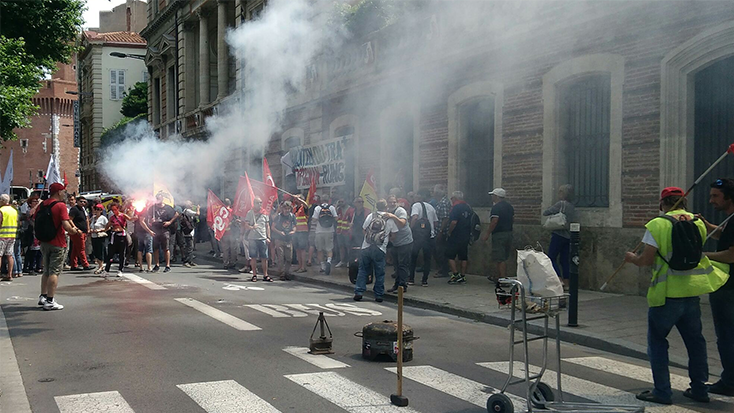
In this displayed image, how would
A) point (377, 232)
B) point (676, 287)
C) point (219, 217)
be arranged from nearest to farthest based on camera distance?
point (676, 287), point (377, 232), point (219, 217)

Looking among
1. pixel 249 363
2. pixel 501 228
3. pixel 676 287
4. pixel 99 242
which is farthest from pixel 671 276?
pixel 99 242

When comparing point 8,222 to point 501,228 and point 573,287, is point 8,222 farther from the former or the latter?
point 573,287

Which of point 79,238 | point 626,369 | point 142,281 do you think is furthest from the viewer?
point 79,238

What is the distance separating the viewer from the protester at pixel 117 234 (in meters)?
14.4

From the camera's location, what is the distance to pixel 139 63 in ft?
167

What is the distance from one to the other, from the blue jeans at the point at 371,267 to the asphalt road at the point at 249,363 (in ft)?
1.51

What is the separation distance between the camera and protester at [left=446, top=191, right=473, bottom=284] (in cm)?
1227

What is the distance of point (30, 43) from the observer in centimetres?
2230

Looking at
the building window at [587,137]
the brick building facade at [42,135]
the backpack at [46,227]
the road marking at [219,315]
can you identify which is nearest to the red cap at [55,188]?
the backpack at [46,227]

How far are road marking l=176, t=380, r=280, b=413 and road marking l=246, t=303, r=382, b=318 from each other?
11.5 ft

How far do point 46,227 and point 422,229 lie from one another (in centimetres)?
623

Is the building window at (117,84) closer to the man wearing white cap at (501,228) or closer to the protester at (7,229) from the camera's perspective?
the protester at (7,229)

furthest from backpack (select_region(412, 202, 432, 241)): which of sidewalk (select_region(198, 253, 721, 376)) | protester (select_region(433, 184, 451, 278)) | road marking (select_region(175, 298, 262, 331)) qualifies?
road marking (select_region(175, 298, 262, 331))

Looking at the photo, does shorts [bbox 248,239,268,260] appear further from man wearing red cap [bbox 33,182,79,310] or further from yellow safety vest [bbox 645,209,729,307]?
yellow safety vest [bbox 645,209,729,307]
